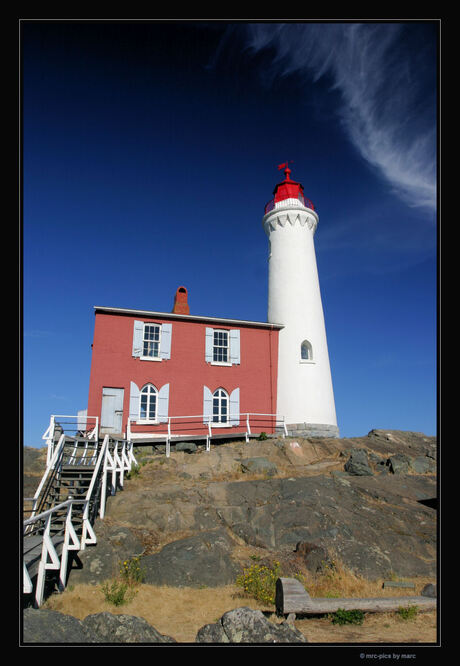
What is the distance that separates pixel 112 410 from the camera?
21422mm

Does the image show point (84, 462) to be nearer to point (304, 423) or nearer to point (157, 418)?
point (157, 418)

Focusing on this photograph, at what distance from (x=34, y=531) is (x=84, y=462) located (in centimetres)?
403

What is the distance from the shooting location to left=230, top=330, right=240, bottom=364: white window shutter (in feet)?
78.8

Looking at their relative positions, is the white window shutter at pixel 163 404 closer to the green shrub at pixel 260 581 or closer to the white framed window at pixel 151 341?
the white framed window at pixel 151 341

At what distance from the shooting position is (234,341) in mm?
24281

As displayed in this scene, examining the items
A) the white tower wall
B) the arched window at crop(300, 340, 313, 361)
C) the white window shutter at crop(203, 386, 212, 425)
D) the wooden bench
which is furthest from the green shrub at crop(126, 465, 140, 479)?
the arched window at crop(300, 340, 313, 361)

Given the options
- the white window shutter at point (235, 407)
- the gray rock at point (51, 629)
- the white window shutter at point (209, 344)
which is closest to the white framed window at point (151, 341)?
the white window shutter at point (209, 344)

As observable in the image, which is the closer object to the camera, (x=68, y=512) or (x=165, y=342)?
(x=68, y=512)

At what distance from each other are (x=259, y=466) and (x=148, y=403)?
23.2 ft

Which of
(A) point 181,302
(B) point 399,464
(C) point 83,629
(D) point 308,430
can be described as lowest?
(B) point 399,464

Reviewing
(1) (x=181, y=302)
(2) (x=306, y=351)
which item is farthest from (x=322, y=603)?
(1) (x=181, y=302)

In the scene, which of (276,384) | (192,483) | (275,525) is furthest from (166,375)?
(275,525)

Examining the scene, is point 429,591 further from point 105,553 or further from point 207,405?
point 207,405
